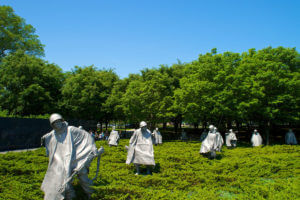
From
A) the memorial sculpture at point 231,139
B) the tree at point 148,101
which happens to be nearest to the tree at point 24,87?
the tree at point 148,101

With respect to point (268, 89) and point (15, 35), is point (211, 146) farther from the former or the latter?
point (15, 35)

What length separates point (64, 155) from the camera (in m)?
5.23

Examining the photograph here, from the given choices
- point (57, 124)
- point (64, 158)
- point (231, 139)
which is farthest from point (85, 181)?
point (231, 139)

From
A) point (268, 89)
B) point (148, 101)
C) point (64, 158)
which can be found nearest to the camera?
point (64, 158)

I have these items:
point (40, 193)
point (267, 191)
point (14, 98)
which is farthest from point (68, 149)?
point (14, 98)

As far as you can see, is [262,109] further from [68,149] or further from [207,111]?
[68,149]

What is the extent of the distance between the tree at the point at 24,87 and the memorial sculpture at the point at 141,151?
871 inches

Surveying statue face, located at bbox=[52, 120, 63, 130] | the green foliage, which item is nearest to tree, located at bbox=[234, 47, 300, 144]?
the green foliage

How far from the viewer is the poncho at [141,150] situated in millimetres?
9461

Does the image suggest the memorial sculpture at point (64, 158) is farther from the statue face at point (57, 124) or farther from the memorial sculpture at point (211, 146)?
the memorial sculpture at point (211, 146)

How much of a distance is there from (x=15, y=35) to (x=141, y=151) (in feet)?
110

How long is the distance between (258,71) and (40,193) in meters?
24.8

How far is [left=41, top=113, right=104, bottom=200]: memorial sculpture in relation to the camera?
4910 mm

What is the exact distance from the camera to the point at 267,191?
6.90m
